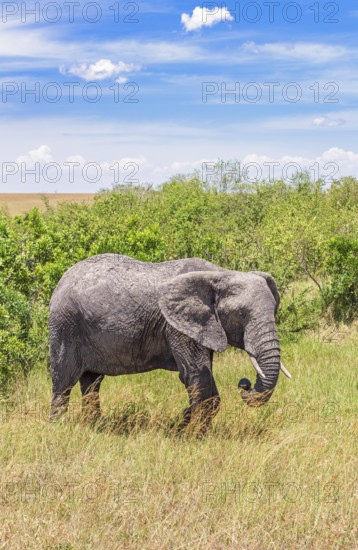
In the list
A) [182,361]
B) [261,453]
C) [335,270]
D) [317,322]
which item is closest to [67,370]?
[182,361]

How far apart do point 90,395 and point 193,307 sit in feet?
6.85

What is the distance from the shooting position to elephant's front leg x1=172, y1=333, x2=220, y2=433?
7.96m

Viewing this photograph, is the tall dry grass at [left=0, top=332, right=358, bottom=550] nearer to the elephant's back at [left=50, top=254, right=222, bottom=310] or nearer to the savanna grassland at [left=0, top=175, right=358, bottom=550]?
the savanna grassland at [left=0, top=175, right=358, bottom=550]

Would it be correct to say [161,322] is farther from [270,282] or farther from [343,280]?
[343,280]

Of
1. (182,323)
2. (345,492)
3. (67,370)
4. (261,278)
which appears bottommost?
(345,492)

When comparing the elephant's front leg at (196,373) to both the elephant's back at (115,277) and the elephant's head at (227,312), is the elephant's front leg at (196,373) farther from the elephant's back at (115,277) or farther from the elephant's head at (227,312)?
the elephant's back at (115,277)

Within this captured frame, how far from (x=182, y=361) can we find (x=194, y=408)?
57 centimetres

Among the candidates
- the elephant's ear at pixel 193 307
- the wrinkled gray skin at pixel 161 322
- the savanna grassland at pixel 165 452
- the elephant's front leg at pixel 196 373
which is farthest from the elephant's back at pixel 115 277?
the savanna grassland at pixel 165 452

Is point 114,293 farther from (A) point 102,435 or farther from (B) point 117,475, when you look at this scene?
(B) point 117,475

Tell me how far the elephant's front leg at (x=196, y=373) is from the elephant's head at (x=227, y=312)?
23cm

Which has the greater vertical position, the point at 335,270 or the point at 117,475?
the point at 335,270

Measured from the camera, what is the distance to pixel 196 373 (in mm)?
7961

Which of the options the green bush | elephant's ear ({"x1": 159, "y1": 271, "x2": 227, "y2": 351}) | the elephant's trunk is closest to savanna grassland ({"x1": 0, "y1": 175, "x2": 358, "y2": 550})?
the elephant's trunk

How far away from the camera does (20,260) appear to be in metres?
14.0
